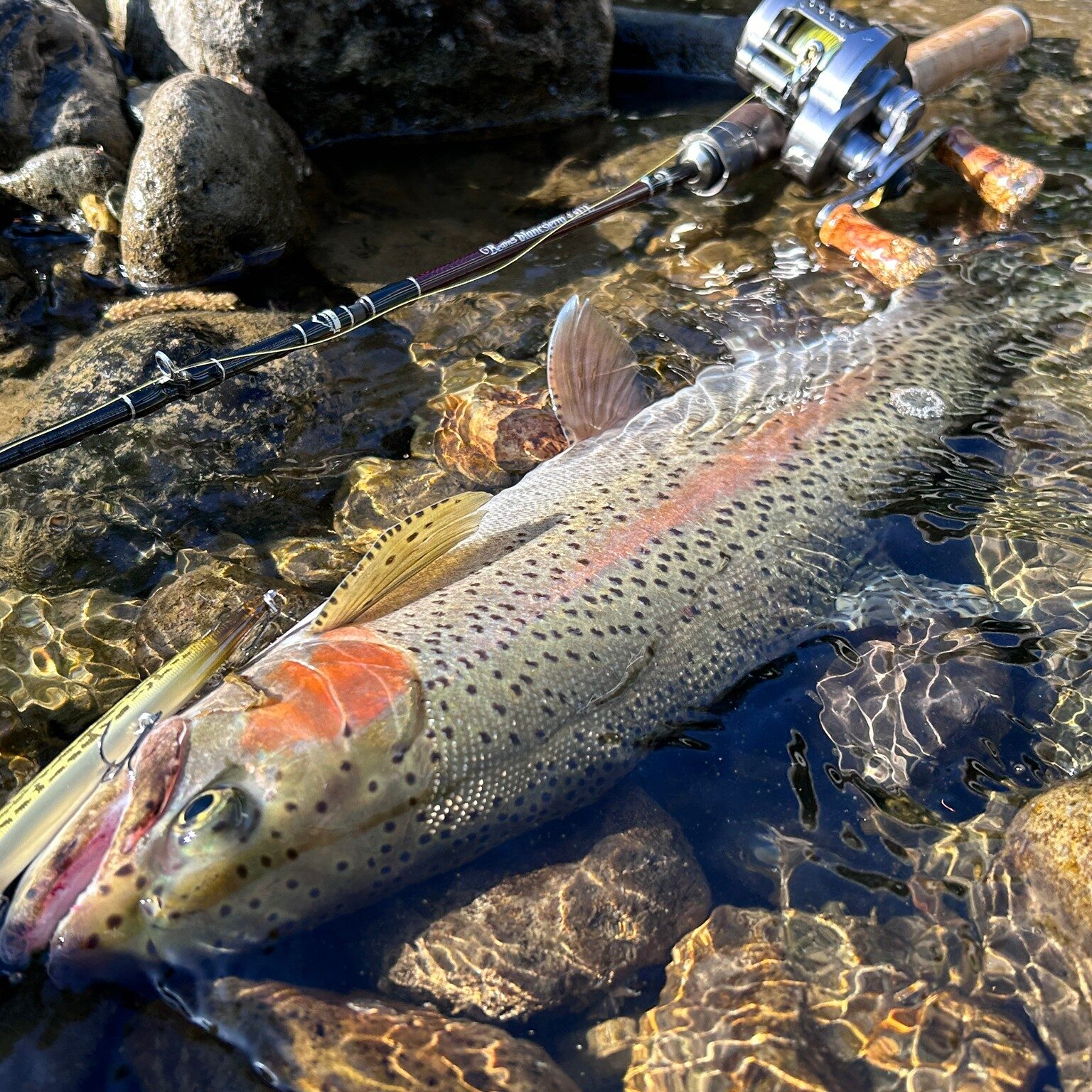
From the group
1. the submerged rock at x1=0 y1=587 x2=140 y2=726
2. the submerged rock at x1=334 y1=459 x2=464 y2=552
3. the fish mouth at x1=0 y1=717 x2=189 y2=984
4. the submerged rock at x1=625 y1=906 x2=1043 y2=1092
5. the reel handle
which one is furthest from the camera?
the reel handle

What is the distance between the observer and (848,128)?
17.3 ft

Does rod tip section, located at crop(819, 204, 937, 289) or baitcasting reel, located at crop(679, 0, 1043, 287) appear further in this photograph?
rod tip section, located at crop(819, 204, 937, 289)

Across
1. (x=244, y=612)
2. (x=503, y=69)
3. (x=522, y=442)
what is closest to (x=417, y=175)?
(x=503, y=69)

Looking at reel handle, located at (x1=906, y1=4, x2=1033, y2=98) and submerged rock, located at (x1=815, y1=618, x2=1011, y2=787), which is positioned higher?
reel handle, located at (x1=906, y1=4, x2=1033, y2=98)

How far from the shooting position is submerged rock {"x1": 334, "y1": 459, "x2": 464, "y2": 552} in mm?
4621

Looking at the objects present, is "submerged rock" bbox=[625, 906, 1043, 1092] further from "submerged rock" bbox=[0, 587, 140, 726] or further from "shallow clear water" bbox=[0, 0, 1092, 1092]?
"submerged rock" bbox=[0, 587, 140, 726]

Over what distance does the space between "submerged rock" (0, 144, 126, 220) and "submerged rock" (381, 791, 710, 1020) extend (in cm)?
518

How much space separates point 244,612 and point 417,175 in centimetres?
422

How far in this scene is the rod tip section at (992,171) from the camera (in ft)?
17.9

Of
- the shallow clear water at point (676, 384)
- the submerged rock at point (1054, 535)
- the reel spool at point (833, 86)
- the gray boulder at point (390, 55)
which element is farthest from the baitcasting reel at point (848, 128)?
the gray boulder at point (390, 55)

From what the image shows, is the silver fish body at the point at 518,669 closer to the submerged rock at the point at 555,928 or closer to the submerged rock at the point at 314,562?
the submerged rock at the point at 555,928

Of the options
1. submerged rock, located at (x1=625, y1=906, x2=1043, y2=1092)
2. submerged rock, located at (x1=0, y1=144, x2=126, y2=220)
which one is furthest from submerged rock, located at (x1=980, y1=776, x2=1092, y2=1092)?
submerged rock, located at (x1=0, y1=144, x2=126, y2=220)

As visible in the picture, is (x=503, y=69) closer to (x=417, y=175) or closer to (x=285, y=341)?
(x=417, y=175)

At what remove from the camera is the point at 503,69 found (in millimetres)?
7086
